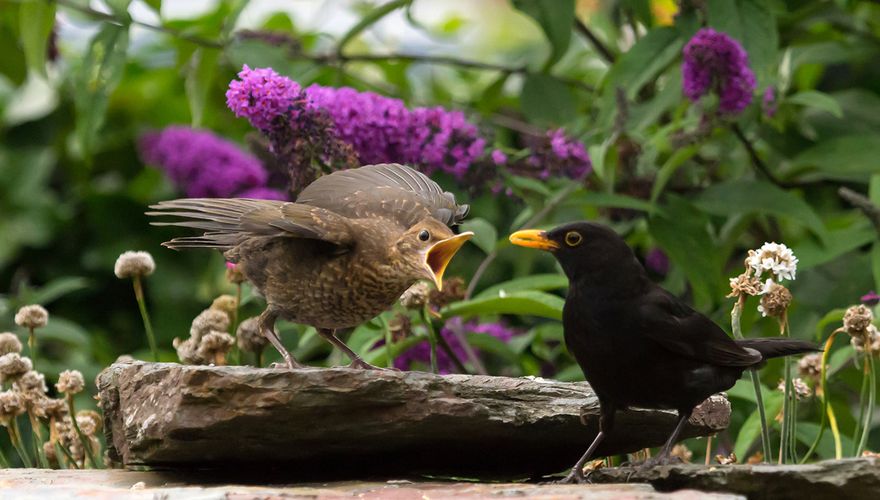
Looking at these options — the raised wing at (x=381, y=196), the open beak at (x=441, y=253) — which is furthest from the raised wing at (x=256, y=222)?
the open beak at (x=441, y=253)

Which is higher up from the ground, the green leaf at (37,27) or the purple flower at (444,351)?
the green leaf at (37,27)

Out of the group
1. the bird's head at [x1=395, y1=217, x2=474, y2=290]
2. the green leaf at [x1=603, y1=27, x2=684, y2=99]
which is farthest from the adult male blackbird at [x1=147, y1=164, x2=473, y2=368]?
the green leaf at [x1=603, y1=27, x2=684, y2=99]

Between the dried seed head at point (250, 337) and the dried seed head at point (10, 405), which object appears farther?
the dried seed head at point (250, 337)

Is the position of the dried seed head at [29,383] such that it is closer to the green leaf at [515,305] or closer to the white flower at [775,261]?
the green leaf at [515,305]

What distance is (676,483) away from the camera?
312cm

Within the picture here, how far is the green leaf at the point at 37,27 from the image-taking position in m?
5.41

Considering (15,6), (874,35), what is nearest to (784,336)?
(874,35)

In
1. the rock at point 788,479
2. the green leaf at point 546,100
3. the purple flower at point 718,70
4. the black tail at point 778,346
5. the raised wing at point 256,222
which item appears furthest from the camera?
the green leaf at point 546,100

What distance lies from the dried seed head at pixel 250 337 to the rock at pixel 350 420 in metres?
0.58

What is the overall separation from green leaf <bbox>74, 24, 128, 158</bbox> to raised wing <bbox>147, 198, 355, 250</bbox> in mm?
1555

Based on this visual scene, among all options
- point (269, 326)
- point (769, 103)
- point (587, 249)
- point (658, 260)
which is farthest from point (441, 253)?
point (658, 260)

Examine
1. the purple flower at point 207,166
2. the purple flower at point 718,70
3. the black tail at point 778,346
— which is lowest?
the black tail at point 778,346

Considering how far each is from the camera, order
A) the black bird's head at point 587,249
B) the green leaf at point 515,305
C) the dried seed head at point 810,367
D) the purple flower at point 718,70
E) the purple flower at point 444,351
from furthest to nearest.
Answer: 1. the purple flower at point 444,351
2. the purple flower at point 718,70
3. the green leaf at point 515,305
4. the dried seed head at point 810,367
5. the black bird's head at point 587,249

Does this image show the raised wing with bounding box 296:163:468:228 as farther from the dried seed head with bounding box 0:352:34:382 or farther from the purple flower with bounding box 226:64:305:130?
the dried seed head with bounding box 0:352:34:382
